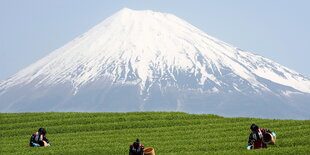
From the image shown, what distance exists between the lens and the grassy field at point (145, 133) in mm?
31031

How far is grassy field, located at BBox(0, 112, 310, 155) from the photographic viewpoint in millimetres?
31031

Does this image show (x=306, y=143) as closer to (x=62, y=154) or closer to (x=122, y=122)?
(x=62, y=154)

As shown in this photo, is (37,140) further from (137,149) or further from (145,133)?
(145,133)

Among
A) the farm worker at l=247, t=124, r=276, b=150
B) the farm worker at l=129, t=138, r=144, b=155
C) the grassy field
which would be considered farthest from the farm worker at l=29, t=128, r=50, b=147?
the farm worker at l=247, t=124, r=276, b=150

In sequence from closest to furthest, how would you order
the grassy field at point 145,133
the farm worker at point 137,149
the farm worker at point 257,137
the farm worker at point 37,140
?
the farm worker at point 137,149
the farm worker at point 257,137
the grassy field at point 145,133
the farm worker at point 37,140

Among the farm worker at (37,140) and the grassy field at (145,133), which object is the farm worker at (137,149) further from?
the farm worker at (37,140)

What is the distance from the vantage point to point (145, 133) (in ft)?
→ 130

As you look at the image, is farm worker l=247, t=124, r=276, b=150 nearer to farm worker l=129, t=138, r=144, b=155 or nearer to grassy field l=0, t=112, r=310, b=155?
grassy field l=0, t=112, r=310, b=155

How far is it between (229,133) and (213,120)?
7.82 meters

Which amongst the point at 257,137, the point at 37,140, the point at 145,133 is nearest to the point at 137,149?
the point at 257,137

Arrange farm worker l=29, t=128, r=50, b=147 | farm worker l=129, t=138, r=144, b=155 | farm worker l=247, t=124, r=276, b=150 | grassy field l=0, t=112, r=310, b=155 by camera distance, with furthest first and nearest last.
A: farm worker l=29, t=128, r=50, b=147 → grassy field l=0, t=112, r=310, b=155 → farm worker l=247, t=124, r=276, b=150 → farm worker l=129, t=138, r=144, b=155

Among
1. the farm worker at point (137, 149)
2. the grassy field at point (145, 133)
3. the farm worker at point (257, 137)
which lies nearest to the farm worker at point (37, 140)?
the grassy field at point (145, 133)

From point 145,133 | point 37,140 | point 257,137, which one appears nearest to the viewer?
point 257,137

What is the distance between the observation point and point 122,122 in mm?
43906
